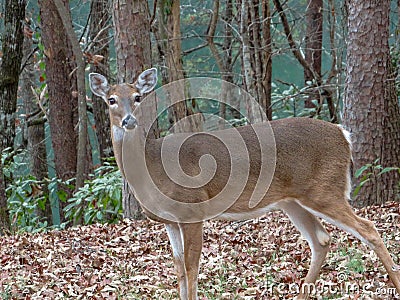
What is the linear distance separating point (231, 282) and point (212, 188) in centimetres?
85

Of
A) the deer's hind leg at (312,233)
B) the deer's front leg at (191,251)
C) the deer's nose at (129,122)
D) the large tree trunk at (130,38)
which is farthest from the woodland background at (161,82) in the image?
the deer's front leg at (191,251)

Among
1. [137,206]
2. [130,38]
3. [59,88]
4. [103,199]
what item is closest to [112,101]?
[130,38]

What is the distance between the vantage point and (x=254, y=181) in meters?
5.48

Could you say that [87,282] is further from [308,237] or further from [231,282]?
[308,237]

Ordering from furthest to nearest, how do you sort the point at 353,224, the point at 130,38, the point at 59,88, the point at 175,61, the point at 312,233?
the point at 59,88
the point at 175,61
the point at 130,38
the point at 312,233
the point at 353,224

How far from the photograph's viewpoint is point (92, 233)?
831 centimetres

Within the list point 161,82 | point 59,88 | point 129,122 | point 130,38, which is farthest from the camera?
point 59,88

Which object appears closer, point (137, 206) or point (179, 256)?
point (179, 256)

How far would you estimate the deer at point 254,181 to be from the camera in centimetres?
525

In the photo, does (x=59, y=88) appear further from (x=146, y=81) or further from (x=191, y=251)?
(x=191, y=251)

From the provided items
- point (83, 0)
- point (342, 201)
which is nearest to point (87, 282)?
point (342, 201)

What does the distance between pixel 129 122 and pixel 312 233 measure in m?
1.68

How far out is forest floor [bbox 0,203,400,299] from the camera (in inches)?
219

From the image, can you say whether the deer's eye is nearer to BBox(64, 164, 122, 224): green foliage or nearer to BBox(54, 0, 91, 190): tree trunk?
BBox(54, 0, 91, 190): tree trunk
